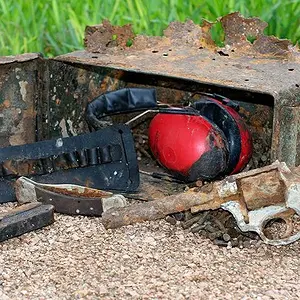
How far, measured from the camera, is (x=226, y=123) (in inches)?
137

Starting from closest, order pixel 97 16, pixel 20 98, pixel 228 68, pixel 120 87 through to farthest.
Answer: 1. pixel 228 68
2. pixel 20 98
3. pixel 120 87
4. pixel 97 16

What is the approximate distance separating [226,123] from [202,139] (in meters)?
0.13

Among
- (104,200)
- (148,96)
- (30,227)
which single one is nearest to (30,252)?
(30,227)

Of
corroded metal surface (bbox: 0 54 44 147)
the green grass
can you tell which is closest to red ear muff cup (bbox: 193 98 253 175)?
corroded metal surface (bbox: 0 54 44 147)

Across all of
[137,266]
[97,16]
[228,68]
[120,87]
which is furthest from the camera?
[97,16]

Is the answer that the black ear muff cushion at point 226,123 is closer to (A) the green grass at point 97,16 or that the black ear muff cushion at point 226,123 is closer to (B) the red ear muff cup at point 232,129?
(B) the red ear muff cup at point 232,129

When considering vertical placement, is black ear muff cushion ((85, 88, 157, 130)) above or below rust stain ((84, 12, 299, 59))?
below

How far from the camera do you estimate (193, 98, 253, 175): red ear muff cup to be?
11.3 ft

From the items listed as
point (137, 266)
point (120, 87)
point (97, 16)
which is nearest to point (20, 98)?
point (120, 87)

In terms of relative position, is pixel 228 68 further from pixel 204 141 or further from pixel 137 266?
pixel 137 266

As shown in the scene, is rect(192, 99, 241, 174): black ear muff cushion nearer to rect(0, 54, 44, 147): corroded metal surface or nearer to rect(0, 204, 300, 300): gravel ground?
rect(0, 204, 300, 300): gravel ground

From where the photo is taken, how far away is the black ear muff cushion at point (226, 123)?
3443 mm

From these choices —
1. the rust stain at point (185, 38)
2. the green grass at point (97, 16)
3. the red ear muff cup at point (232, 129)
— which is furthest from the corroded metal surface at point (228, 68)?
the green grass at point (97, 16)

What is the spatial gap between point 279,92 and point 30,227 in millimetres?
976
